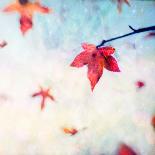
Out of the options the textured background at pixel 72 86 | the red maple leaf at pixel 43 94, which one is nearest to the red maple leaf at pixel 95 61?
the textured background at pixel 72 86

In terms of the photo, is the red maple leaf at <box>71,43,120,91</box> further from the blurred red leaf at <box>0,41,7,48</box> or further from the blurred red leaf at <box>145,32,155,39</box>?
the blurred red leaf at <box>0,41,7,48</box>

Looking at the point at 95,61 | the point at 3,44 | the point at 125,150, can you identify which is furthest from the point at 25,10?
the point at 125,150

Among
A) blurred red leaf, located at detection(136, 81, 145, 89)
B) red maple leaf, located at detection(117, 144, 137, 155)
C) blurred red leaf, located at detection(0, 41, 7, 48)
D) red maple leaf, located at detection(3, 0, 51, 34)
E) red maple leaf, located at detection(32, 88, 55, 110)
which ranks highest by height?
red maple leaf, located at detection(3, 0, 51, 34)

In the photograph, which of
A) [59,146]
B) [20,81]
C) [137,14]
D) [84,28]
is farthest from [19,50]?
[137,14]

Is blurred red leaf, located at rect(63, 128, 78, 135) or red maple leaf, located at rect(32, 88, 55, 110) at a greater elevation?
red maple leaf, located at rect(32, 88, 55, 110)

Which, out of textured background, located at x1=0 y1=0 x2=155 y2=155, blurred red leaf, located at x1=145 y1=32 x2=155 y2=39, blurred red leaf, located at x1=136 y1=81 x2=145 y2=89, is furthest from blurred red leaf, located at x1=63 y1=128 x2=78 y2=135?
blurred red leaf, located at x1=145 y1=32 x2=155 y2=39
